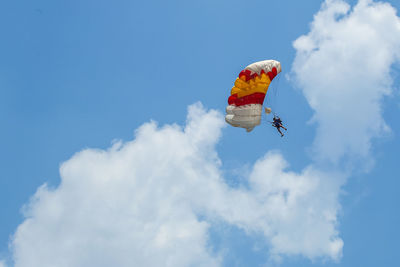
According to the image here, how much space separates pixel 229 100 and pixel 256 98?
2.72 meters

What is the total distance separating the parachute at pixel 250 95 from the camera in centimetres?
7444

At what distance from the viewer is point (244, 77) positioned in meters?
74.0

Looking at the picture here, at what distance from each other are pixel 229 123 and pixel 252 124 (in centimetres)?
230

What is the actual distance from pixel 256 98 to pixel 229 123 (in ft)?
12.1

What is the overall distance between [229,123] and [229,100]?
7.55 ft

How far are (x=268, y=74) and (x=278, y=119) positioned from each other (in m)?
5.36

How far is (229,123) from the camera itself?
7525 cm

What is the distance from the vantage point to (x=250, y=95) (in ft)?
→ 246

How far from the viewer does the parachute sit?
74438 mm

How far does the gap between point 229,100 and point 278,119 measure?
6155 mm

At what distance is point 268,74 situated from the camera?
75188 millimetres

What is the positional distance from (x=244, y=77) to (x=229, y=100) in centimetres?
287

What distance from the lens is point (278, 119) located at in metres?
77.9

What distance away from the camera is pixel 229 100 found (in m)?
75.1
